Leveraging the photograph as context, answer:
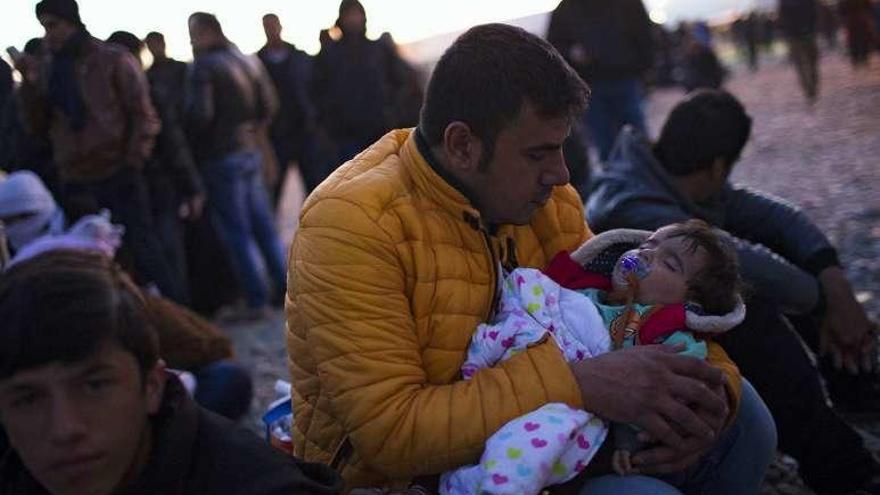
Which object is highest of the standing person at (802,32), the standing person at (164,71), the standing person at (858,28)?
the standing person at (164,71)

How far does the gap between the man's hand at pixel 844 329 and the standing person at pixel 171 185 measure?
3.85 m

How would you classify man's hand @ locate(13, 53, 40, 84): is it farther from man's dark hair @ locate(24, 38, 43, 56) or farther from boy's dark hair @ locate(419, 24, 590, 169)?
boy's dark hair @ locate(419, 24, 590, 169)

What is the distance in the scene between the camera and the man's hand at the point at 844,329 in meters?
3.12

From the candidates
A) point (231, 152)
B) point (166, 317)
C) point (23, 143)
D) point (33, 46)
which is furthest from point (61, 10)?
point (166, 317)

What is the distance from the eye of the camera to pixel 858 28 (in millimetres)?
17438

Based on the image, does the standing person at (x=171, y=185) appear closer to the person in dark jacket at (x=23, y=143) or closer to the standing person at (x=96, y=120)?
the standing person at (x=96, y=120)

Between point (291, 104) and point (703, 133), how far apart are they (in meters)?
5.29

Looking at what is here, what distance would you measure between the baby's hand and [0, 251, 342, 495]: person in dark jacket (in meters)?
0.60

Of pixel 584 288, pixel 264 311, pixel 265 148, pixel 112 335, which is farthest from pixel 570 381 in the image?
pixel 265 148

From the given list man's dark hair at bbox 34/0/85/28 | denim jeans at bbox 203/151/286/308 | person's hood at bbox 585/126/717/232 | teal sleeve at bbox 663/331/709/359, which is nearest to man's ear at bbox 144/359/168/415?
teal sleeve at bbox 663/331/709/359

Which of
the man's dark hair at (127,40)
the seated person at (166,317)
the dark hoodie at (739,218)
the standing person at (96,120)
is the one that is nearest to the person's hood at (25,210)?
the seated person at (166,317)

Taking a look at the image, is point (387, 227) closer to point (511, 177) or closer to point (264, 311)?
point (511, 177)

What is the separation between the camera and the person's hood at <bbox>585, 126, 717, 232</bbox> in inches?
126

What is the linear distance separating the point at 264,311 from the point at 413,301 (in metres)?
4.78
